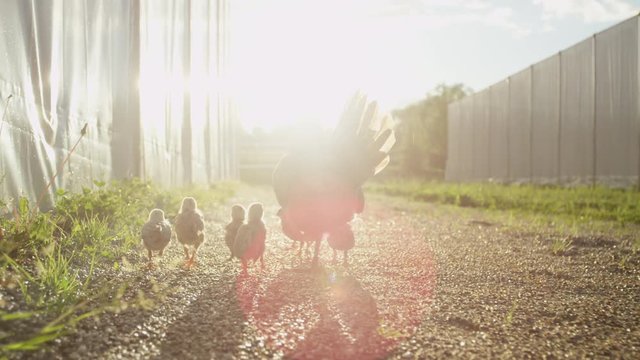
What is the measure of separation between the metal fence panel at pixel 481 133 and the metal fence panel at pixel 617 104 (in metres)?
9.53

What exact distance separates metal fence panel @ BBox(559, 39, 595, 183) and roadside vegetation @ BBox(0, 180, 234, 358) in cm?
1315

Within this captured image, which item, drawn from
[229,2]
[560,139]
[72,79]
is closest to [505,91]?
[560,139]

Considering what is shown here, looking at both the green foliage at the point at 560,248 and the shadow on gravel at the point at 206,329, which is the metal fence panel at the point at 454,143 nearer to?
the green foliage at the point at 560,248

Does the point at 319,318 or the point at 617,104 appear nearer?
the point at 319,318

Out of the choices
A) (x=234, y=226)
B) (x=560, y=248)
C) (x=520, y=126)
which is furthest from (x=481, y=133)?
(x=234, y=226)

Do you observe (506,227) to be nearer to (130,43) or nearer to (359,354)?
(130,43)

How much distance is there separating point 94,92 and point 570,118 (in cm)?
A: 1401

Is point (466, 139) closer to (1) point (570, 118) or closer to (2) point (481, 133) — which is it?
(2) point (481, 133)

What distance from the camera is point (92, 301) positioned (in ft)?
9.04

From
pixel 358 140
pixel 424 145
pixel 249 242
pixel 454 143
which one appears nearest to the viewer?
pixel 249 242

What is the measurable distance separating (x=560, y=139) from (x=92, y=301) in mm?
16750

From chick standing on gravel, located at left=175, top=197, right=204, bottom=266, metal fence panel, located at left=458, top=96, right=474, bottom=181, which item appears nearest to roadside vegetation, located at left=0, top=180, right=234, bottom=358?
chick standing on gravel, located at left=175, top=197, right=204, bottom=266

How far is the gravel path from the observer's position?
240cm

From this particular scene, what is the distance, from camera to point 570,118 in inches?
670
